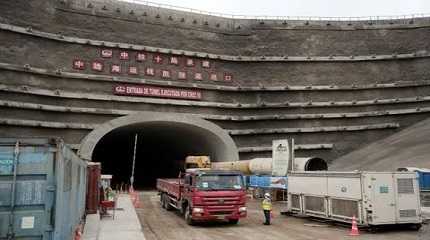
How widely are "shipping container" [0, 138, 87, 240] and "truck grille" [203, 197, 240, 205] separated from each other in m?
10.4

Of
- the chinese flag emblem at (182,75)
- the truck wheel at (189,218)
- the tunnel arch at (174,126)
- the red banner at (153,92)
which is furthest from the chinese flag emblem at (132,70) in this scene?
the truck wheel at (189,218)

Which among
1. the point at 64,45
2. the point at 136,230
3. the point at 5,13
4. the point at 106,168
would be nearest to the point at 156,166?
the point at 106,168

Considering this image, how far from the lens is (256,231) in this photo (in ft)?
59.5

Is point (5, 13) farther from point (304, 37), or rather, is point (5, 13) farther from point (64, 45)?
point (304, 37)

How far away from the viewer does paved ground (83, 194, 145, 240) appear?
16.0 metres

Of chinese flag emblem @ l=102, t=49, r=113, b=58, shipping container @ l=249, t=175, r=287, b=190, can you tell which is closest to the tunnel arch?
chinese flag emblem @ l=102, t=49, r=113, b=58

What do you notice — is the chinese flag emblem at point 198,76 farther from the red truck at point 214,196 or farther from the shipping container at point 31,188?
the shipping container at point 31,188

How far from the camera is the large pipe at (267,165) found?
30391mm

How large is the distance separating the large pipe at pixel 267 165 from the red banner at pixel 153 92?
26.8ft

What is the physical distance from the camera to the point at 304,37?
51.1m

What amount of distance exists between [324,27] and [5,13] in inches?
1384

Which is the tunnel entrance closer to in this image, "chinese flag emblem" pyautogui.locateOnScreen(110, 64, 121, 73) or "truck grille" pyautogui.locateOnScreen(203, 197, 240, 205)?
"chinese flag emblem" pyautogui.locateOnScreen(110, 64, 121, 73)

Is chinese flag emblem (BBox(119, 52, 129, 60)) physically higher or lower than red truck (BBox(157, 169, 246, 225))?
higher

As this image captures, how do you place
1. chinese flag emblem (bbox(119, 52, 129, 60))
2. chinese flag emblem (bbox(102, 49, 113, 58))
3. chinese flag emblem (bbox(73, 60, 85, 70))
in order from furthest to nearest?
chinese flag emblem (bbox(119, 52, 129, 60)), chinese flag emblem (bbox(102, 49, 113, 58)), chinese flag emblem (bbox(73, 60, 85, 70))
